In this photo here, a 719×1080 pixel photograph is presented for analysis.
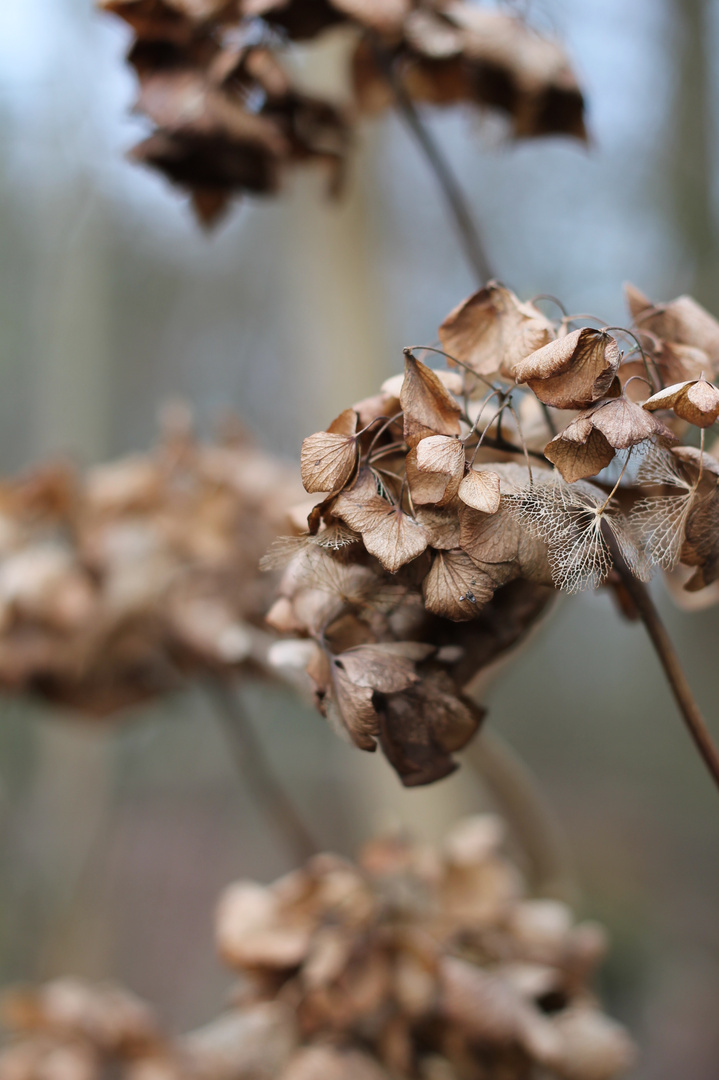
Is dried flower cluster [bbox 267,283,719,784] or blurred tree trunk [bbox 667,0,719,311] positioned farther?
blurred tree trunk [bbox 667,0,719,311]

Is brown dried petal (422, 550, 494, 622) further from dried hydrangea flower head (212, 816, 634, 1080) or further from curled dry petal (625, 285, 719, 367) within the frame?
dried hydrangea flower head (212, 816, 634, 1080)

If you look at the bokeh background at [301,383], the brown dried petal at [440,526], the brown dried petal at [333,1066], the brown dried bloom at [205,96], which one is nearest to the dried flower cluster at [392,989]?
the brown dried petal at [333,1066]

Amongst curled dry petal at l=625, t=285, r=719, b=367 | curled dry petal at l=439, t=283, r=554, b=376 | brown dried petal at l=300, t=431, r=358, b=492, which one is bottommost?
brown dried petal at l=300, t=431, r=358, b=492

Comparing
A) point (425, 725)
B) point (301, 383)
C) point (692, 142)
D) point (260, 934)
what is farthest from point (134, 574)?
point (692, 142)

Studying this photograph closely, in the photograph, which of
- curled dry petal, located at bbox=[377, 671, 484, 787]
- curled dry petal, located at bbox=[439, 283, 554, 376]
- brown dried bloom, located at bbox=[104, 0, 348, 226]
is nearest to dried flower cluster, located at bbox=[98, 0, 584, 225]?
brown dried bloom, located at bbox=[104, 0, 348, 226]

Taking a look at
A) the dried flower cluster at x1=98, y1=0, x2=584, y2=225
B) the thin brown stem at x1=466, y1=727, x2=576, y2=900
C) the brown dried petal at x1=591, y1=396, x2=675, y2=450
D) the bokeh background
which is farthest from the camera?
the bokeh background

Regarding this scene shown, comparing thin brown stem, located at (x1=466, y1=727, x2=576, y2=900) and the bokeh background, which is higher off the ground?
the bokeh background

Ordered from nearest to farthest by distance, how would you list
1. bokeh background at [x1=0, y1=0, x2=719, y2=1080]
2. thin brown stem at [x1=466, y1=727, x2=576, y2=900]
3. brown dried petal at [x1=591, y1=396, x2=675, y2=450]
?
brown dried petal at [x1=591, y1=396, x2=675, y2=450], thin brown stem at [x1=466, y1=727, x2=576, y2=900], bokeh background at [x1=0, y1=0, x2=719, y2=1080]

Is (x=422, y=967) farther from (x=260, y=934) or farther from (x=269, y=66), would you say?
(x=269, y=66)
